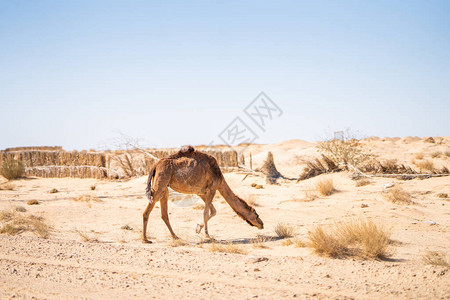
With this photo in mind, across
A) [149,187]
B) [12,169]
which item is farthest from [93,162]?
[149,187]

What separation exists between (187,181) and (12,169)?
1913 centimetres

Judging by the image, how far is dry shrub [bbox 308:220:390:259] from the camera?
6186 millimetres

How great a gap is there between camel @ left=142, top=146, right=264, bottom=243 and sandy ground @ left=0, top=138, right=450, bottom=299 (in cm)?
61

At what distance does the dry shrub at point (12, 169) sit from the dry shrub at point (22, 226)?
567 inches

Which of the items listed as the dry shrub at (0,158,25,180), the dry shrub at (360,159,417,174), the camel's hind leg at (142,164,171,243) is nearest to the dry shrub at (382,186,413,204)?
the dry shrub at (360,159,417,174)

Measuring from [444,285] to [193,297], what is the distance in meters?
3.31

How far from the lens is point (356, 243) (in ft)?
22.2

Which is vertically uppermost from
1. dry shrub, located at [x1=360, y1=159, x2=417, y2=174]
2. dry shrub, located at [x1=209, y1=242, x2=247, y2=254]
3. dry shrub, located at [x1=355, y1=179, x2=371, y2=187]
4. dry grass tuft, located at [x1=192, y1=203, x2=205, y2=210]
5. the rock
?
dry shrub, located at [x1=360, y1=159, x2=417, y2=174]

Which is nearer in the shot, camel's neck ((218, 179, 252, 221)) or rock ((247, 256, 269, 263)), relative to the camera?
rock ((247, 256, 269, 263))

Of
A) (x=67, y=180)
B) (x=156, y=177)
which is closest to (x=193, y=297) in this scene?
(x=156, y=177)

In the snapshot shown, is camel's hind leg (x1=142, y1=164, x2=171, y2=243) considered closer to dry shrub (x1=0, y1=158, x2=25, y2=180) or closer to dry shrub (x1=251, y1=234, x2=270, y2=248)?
dry shrub (x1=251, y1=234, x2=270, y2=248)

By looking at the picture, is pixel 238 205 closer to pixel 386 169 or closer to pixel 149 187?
pixel 149 187

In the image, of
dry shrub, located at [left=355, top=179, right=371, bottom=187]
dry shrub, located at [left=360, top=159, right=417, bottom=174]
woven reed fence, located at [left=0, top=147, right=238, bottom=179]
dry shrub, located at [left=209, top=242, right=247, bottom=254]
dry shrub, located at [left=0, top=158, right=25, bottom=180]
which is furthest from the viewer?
dry shrub, located at [left=0, top=158, right=25, bottom=180]

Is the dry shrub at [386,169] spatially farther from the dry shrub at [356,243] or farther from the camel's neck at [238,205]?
the dry shrub at [356,243]
